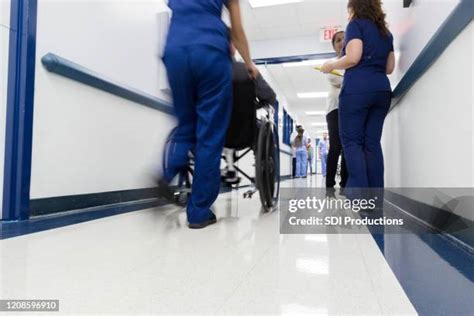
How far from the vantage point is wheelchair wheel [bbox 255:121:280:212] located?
5.64 feet

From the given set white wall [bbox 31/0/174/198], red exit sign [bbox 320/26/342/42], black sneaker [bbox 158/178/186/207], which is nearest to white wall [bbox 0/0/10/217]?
white wall [bbox 31/0/174/198]

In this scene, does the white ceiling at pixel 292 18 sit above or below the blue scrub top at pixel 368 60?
above

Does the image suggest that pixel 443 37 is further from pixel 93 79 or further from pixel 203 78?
pixel 93 79

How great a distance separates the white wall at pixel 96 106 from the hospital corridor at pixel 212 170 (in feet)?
0.04

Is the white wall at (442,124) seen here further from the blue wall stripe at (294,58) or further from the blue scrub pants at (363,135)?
the blue wall stripe at (294,58)

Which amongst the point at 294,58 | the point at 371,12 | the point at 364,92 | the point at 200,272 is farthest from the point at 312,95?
the point at 200,272

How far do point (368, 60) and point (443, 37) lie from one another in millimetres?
469

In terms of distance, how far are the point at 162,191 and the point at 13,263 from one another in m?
0.71

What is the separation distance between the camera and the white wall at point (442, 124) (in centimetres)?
106

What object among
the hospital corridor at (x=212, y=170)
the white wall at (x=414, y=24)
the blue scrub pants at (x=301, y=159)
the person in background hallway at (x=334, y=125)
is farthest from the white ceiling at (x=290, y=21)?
the blue scrub pants at (x=301, y=159)

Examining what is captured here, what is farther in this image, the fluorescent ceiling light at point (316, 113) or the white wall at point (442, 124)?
the fluorescent ceiling light at point (316, 113)

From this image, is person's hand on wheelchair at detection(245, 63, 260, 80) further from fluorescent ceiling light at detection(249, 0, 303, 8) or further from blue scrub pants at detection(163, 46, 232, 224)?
fluorescent ceiling light at detection(249, 0, 303, 8)

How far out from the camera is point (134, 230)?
134 cm

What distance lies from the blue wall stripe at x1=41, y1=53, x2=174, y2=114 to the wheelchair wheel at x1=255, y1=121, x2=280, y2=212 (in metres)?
0.55
